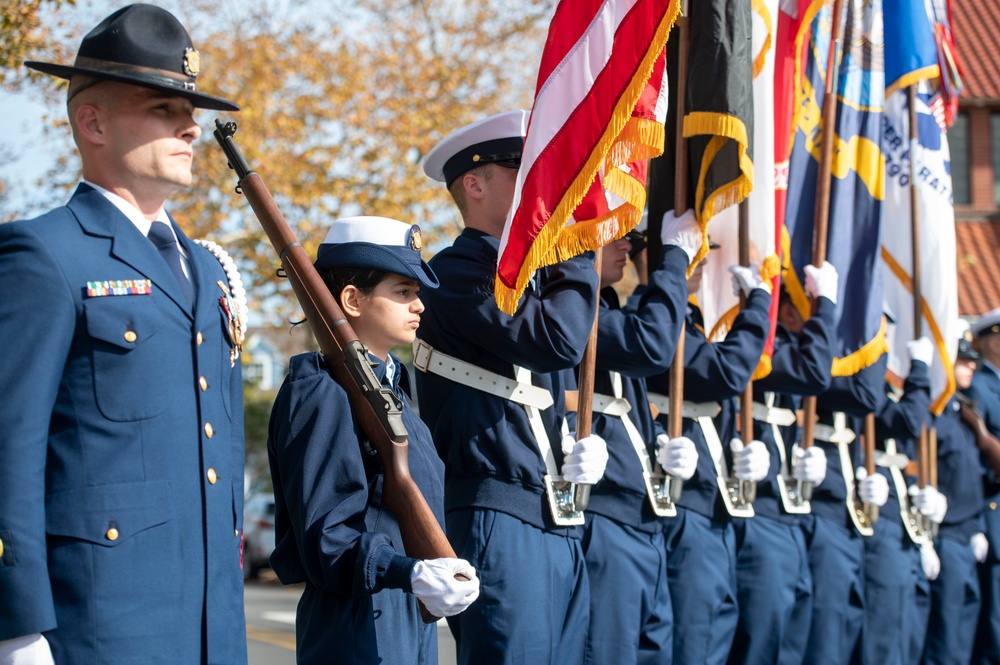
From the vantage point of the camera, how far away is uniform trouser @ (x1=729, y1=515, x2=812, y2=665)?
584 centimetres

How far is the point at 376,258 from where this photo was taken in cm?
370

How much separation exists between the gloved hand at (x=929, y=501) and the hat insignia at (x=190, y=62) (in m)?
5.59

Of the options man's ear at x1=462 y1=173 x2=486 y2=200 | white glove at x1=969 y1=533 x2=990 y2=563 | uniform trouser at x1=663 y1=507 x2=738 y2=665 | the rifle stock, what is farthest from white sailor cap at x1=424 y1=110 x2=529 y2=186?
white glove at x1=969 y1=533 x2=990 y2=563

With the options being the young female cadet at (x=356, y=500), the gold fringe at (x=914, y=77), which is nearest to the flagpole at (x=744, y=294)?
the gold fringe at (x=914, y=77)

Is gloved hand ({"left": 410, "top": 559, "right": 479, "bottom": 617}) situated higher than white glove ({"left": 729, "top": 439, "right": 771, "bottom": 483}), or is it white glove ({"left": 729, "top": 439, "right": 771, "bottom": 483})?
white glove ({"left": 729, "top": 439, "right": 771, "bottom": 483})

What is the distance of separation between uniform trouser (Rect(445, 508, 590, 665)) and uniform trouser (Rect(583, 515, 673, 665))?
0.21 meters

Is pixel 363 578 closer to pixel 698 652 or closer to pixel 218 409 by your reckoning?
pixel 218 409

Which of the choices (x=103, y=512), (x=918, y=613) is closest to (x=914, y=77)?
(x=918, y=613)

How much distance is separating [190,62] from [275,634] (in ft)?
27.6

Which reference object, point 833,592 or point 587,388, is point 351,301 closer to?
point 587,388

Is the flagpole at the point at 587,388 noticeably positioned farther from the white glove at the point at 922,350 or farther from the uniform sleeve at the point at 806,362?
the white glove at the point at 922,350

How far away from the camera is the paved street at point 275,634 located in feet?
28.9

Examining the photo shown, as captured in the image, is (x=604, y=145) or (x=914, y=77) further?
(x=914, y=77)

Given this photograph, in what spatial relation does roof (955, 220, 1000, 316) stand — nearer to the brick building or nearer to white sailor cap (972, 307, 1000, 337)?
the brick building
